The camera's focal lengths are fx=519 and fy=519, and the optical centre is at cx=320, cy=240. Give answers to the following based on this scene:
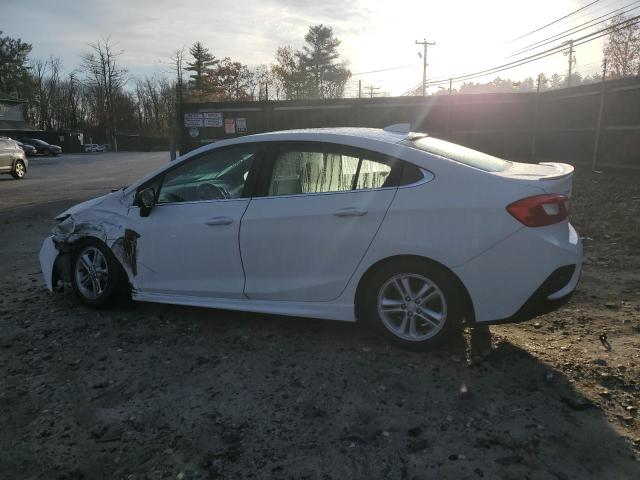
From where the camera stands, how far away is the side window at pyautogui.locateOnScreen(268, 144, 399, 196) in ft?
12.4

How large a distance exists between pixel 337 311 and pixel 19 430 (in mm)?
2116

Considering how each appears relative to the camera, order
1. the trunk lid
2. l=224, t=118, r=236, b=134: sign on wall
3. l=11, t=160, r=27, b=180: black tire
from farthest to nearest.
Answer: l=11, t=160, r=27, b=180: black tire < l=224, t=118, r=236, b=134: sign on wall < the trunk lid

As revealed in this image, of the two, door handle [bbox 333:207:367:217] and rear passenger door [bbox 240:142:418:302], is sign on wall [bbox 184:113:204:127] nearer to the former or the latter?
rear passenger door [bbox 240:142:418:302]

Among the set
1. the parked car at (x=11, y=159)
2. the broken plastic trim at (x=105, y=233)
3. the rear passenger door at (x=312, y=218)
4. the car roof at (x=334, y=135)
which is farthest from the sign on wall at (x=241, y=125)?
the parked car at (x=11, y=159)

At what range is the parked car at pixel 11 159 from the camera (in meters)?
21.1

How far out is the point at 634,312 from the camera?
4.46 metres

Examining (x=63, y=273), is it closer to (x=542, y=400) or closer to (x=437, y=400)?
(x=437, y=400)

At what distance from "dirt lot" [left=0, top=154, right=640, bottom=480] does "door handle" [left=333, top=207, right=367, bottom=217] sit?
100 centimetres

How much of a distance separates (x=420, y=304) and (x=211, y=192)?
6.38 feet

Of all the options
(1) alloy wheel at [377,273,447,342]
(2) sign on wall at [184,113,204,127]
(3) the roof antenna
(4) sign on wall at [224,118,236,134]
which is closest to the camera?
(1) alloy wheel at [377,273,447,342]

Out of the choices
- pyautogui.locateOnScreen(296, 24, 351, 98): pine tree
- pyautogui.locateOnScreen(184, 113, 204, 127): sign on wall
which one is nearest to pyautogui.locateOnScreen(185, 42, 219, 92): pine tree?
pyautogui.locateOnScreen(296, 24, 351, 98): pine tree

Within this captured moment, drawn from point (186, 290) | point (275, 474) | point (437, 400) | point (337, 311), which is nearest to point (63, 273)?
point (186, 290)

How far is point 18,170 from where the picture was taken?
2197 centimetres

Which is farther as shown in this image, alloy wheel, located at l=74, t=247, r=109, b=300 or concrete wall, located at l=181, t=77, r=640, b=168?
concrete wall, located at l=181, t=77, r=640, b=168
